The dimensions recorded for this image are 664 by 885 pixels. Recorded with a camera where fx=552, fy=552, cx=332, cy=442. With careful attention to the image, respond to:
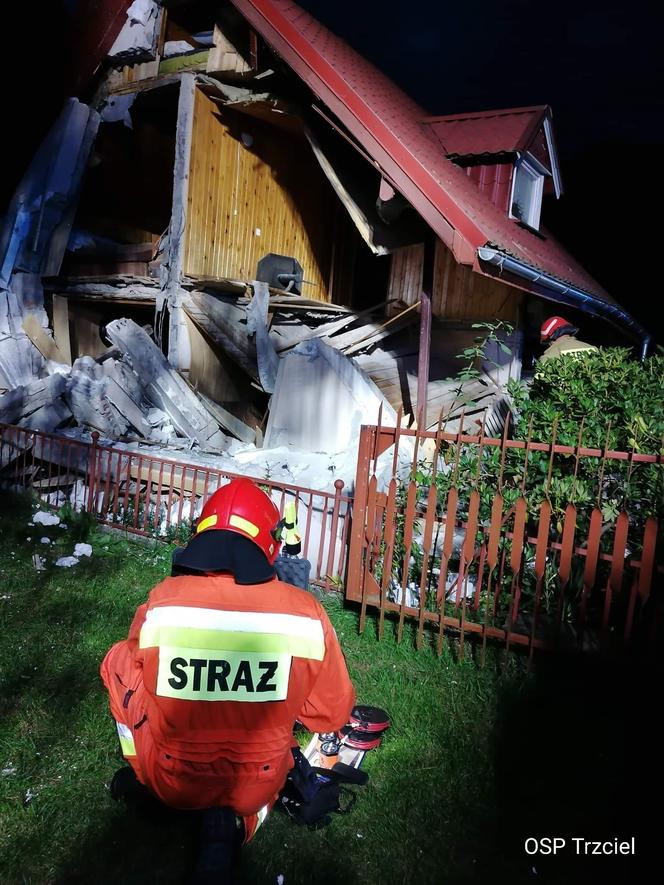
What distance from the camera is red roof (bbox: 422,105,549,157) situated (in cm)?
870

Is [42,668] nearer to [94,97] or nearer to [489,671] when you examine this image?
[489,671]

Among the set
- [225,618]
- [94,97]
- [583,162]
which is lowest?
[225,618]

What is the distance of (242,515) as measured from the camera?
2074mm

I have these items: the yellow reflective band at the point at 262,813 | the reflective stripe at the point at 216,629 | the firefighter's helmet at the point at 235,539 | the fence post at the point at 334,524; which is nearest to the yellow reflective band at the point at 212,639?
the reflective stripe at the point at 216,629

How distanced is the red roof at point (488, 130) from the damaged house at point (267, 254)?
4 centimetres

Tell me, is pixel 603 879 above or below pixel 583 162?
below

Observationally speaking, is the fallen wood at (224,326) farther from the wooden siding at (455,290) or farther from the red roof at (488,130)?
the red roof at (488,130)

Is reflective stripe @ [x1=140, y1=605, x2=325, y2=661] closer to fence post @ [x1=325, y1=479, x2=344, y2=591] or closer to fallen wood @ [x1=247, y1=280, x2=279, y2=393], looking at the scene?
fence post @ [x1=325, y1=479, x2=344, y2=591]

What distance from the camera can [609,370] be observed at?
4.55 meters

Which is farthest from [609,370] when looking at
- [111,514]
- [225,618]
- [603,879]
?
[111,514]

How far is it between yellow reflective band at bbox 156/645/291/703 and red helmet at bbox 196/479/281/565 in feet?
1.22

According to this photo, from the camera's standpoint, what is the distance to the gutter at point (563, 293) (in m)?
6.05

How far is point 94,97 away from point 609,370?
33.8 ft

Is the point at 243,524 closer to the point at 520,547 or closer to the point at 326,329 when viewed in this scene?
the point at 520,547
